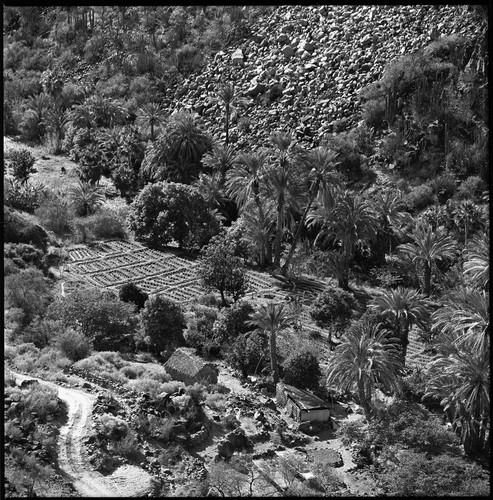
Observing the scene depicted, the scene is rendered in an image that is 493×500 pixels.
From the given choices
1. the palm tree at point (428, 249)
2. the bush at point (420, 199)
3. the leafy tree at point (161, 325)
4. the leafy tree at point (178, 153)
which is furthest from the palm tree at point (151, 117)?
the leafy tree at point (161, 325)

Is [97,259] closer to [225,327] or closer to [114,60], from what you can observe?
[225,327]

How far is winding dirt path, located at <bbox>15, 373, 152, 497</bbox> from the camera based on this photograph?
3048 centimetres

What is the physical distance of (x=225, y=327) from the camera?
49406mm

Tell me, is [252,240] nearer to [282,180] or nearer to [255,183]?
[255,183]

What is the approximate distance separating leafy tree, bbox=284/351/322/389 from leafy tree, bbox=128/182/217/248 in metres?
25.3

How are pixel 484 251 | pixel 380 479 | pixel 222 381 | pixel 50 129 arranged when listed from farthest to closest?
pixel 50 129 < pixel 484 251 < pixel 222 381 < pixel 380 479

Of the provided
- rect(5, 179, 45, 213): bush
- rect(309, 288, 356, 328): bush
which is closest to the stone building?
rect(309, 288, 356, 328): bush

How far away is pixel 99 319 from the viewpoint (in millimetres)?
49031

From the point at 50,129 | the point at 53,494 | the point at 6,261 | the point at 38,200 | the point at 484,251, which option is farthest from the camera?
the point at 50,129

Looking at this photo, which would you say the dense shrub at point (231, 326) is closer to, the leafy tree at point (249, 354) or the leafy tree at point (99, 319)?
the leafy tree at point (249, 354)

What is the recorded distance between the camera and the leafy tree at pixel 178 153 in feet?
258

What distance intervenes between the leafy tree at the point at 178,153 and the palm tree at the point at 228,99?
3942mm

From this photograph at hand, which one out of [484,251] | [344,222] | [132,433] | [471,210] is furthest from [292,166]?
[132,433]

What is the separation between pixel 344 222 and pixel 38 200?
93.4 feet
